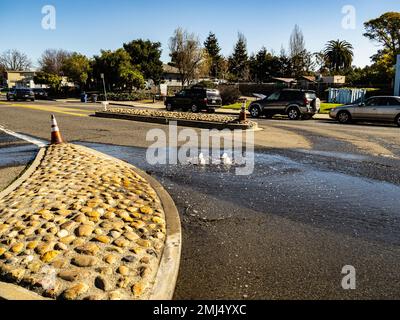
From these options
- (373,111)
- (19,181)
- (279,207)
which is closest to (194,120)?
(373,111)

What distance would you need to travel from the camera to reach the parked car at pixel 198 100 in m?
23.3

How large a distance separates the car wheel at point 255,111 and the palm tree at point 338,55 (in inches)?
2695

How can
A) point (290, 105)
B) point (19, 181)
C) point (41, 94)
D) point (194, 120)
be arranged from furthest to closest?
point (41, 94) → point (290, 105) → point (194, 120) → point (19, 181)

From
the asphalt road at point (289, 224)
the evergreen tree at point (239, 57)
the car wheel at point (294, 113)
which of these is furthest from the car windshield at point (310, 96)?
the evergreen tree at point (239, 57)

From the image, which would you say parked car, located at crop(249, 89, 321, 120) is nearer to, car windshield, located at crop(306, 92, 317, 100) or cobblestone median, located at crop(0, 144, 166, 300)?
car windshield, located at crop(306, 92, 317, 100)

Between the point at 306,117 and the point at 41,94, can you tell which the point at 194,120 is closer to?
the point at 306,117

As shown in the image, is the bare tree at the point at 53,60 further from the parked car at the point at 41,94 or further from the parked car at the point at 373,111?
the parked car at the point at 373,111

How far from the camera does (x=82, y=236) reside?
3535 mm

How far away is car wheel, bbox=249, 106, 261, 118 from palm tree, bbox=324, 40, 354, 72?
68463mm

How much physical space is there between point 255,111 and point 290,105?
2.20 meters

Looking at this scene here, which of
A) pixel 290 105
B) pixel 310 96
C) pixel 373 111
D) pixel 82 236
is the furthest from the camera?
pixel 290 105

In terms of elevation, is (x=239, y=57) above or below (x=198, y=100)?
above

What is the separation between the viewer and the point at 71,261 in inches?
120
